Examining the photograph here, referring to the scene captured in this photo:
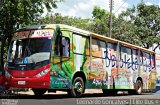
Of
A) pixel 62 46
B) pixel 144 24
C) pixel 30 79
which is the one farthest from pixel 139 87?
pixel 144 24

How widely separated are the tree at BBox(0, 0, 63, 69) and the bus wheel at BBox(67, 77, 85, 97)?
18.8 ft

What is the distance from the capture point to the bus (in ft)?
52.9

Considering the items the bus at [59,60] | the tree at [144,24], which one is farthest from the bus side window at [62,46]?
the tree at [144,24]

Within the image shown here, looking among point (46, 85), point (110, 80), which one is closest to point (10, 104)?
point (46, 85)

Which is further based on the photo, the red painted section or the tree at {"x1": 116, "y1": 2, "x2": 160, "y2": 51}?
the tree at {"x1": 116, "y1": 2, "x2": 160, "y2": 51}

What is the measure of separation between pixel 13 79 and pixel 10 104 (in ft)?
11.8

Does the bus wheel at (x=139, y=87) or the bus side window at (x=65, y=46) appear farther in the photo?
the bus wheel at (x=139, y=87)

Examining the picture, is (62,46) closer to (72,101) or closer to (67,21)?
(72,101)

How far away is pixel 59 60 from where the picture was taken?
655 inches

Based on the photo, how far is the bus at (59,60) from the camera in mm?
16109

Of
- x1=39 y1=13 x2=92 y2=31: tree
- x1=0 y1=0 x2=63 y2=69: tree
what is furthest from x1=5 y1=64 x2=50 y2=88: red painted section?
x1=39 y1=13 x2=92 y2=31: tree

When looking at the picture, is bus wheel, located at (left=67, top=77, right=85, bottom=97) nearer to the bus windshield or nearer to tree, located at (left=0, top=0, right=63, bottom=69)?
the bus windshield

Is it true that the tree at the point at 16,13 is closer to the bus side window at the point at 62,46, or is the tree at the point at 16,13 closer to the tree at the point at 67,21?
the bus side window at the point at 62,46

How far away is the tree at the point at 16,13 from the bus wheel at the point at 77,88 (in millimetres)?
5722
